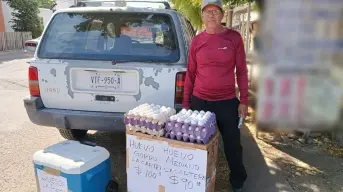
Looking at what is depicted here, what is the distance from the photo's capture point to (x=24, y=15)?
Answer: 24438mm

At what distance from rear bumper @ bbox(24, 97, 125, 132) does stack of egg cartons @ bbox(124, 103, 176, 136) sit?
0.52 metres

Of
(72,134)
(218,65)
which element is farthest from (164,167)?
→ (72,134)

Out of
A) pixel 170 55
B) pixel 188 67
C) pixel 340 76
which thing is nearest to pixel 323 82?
pixel 340 76

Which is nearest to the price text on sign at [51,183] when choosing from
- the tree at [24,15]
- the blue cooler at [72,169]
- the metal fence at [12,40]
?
the blue cooler at [72,169]

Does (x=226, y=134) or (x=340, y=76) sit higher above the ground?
(x=340, y=76)

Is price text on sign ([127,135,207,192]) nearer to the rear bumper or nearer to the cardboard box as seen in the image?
the cardboard box

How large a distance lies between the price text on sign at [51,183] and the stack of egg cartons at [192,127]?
957 mm

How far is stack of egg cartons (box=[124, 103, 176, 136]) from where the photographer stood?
262 centimetres

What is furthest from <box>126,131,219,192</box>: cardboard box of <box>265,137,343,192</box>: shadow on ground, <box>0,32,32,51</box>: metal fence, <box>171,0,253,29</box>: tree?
<box>0,32,32,51</box>: metal fence

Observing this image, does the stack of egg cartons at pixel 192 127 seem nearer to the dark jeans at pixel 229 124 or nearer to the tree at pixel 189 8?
the dark jeans at pixel 229 124

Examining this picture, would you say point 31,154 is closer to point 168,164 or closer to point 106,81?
point 106,81

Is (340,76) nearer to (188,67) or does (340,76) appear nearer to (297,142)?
(188,67)

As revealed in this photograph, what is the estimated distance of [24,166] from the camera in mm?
3660

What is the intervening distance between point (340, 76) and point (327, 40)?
0.30 meters
